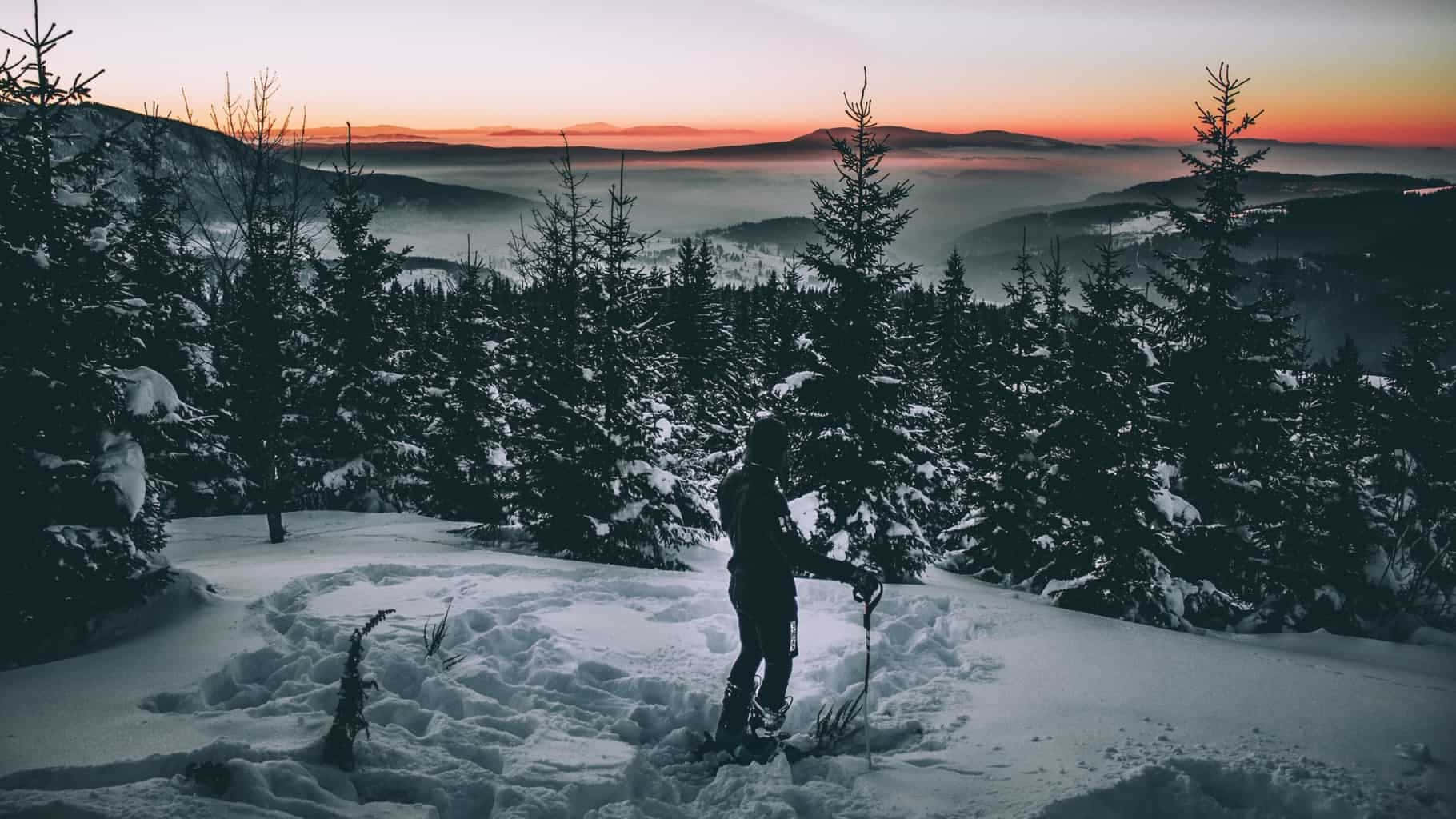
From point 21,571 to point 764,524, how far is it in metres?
7.09

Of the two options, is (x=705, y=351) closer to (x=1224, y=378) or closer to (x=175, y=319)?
(x=175, y=319)

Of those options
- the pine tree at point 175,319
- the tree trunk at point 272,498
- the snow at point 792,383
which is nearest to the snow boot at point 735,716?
the pine tree at point 175,319

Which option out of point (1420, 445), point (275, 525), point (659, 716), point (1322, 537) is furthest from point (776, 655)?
point (1420, 445)

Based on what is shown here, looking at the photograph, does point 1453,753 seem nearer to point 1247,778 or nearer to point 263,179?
point 1247,778

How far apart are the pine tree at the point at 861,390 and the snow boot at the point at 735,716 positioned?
9.60 metres

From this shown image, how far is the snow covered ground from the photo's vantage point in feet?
13.4

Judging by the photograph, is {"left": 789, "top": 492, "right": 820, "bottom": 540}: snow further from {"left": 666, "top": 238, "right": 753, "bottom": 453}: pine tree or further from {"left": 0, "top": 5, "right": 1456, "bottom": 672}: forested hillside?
{"left": 666, "top": 238, "right": 753, "bottom": 453}: pine tree

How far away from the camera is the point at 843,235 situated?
15141 millimetres

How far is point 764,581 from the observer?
4922mm

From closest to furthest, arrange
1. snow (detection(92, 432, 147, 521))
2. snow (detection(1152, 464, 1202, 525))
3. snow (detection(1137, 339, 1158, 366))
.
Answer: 1. snow (detection(92, 432, 147, 521))
2. snow (detection(1152, 464, 1202, 525))
3. snow (detection(1137, 339, 1158, 366))

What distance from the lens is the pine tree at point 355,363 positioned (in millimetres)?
20844

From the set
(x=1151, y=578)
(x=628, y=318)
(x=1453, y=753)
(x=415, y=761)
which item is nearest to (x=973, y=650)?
(x=1453, y=753)

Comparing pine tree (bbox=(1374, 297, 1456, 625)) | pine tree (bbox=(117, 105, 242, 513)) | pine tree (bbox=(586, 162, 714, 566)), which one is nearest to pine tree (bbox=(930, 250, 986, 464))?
pine tree (bbox=(1374, 297, 1456, 625))

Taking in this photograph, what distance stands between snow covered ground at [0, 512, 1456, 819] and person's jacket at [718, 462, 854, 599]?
4.15 ft
